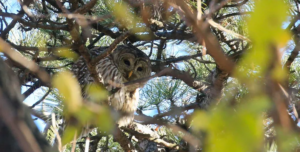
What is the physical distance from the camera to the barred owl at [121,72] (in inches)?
151

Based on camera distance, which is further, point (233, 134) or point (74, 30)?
point (74, 30)

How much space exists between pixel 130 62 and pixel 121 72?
7.0 inches

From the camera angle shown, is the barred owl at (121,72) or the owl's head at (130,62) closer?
the barred owl at (121,72)

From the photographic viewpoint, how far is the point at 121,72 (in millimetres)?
4344

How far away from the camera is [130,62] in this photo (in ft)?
14.6

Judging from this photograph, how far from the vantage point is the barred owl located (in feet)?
12.6

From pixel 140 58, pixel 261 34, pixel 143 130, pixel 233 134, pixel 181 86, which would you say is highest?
pixel 140 58

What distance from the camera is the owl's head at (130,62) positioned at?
4332 mm

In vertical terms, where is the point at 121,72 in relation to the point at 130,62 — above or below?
below

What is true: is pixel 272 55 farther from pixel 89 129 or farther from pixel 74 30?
pixel 89 129

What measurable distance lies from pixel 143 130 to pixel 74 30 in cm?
160

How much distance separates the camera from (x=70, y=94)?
70 cm

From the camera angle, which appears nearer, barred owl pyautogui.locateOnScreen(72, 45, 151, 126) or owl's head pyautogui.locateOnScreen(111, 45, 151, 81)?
barred owl pyautogui.locateOnScreen(72, 45, 151, 126)

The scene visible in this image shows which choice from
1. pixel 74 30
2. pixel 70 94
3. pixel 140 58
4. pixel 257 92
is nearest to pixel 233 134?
pixel 257 92
